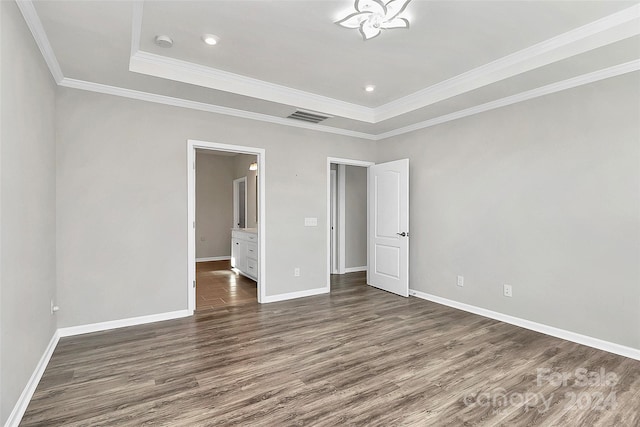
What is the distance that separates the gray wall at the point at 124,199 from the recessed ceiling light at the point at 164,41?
1.03m

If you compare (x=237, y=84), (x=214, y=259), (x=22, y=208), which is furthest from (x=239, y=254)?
(x=22, y=208)

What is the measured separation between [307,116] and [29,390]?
12.6ft

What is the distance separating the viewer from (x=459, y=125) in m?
4.26

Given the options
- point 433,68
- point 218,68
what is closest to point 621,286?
point 433,68

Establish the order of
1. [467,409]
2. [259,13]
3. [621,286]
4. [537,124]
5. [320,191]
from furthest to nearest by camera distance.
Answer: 1. [320,191]
2. [537,124]
3. [621,286]
4. [259,13]
5. [467,409]

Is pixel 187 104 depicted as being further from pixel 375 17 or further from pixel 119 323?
pixel 119 323

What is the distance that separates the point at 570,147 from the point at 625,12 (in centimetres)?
119

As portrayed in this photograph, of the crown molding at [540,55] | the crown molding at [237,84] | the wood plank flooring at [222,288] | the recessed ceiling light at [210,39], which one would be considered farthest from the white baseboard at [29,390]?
the crown molding at [540,55]

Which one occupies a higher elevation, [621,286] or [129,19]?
[129,19]

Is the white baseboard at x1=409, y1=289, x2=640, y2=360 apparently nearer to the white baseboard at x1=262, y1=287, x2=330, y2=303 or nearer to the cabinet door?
the white baseboard at x1=262, y1=287, x2=330, y2=303

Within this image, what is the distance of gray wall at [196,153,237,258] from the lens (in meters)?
8.30

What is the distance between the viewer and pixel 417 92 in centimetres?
408

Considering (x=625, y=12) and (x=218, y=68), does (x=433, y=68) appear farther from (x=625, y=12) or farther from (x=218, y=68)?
(x=218, y=68)

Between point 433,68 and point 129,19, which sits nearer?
point 129,19
